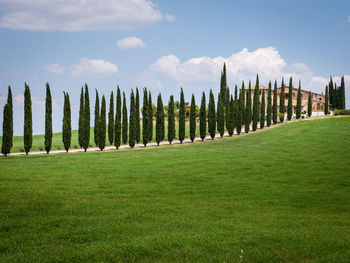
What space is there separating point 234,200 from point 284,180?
658 centimetres

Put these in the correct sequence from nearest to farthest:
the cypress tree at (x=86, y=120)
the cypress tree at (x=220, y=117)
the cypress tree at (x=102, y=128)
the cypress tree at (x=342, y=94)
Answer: the cypress tree at (x=86, y=120), the cypress tree at (x=102, y=128), the cypress tree at (x=220, y=117), the cypress tree at (x=342, y=94)

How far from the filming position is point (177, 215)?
10.5 m

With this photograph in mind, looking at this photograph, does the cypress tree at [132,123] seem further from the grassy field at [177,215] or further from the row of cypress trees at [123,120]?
the grassy field at [177,215]

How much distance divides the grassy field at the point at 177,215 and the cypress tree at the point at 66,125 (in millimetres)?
19415

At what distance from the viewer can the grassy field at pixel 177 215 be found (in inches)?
294

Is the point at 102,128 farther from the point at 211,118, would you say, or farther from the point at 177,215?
the point at 177,215

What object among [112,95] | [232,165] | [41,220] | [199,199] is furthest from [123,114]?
[41,220]

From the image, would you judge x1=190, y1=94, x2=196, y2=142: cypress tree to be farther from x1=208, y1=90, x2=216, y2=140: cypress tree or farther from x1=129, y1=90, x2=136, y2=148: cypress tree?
x1=129, y1=90, x2=136, y2=148: cypress tree

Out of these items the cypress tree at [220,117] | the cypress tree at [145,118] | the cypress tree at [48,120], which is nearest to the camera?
the cypress tree at [48,120]

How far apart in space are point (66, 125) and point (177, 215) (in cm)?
3320

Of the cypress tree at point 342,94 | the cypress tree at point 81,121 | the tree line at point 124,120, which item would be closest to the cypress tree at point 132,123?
the tree line at point 124,120

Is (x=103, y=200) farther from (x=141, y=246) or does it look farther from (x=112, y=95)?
(x=112, y=95)

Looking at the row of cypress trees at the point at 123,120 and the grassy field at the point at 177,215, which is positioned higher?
the row of cypress trees at the point at 123,120

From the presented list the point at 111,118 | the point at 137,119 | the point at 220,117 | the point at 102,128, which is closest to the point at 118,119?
the point at 111,118
